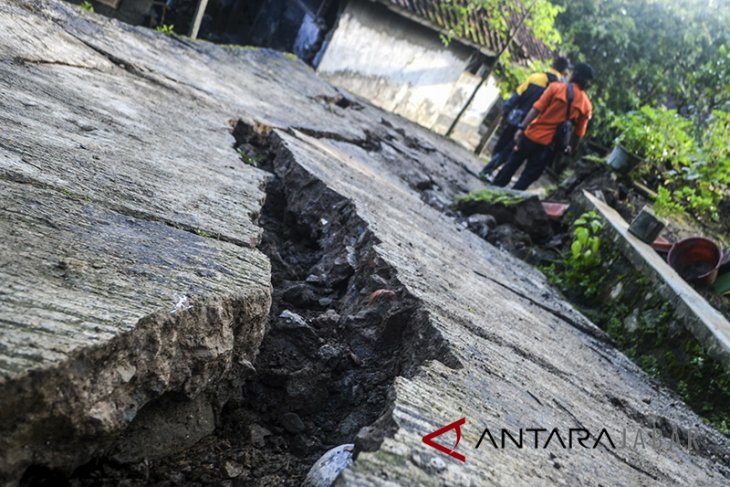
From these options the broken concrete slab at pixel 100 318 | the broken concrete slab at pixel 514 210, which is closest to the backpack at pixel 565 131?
the broken concrete slab at pixel 514 210

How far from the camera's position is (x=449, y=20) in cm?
959

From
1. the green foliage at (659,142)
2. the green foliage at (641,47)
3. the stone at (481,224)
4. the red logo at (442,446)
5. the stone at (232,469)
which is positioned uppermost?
the green foliage at (641,47)

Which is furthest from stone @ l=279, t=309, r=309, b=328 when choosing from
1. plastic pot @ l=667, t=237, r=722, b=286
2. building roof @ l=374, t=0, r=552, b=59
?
building roof @ l=374, t=0, r=552, b=59

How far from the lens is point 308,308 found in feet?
6.38

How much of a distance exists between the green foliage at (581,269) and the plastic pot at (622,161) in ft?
5.70

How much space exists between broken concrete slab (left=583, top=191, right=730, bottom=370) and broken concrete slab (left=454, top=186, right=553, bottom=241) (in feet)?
1.83

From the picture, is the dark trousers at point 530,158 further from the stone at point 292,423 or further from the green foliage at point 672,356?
the stone at point 292,423

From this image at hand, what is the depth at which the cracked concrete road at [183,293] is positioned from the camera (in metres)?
0.94

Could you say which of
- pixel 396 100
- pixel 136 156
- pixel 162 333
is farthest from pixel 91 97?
pixel 396 100

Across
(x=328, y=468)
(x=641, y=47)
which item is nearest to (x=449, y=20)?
(x=641, y=47)

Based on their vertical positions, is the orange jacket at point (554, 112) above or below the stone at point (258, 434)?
above

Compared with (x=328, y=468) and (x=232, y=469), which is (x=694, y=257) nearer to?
(x=328, y=468)

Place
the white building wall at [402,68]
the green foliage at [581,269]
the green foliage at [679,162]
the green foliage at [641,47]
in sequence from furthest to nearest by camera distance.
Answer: the green foliage at [641,47] → the white building wall at [402,68] → the green foliage at [679,162] → the green foliage at [581,269]

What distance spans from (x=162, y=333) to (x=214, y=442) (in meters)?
0.37
